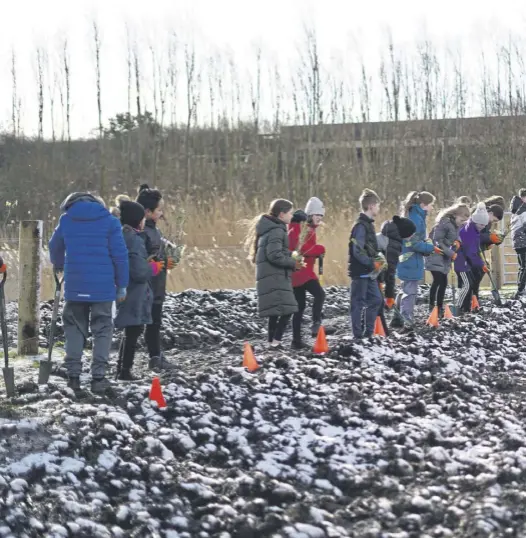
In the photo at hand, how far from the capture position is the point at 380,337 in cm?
1266

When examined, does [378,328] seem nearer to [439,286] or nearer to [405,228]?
[405,228]

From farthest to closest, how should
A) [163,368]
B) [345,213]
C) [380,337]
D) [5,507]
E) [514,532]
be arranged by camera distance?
[345,213] < [380,337] < [163,368] < [5,507] < [514,532]

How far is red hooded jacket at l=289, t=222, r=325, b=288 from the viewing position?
13.1 meters

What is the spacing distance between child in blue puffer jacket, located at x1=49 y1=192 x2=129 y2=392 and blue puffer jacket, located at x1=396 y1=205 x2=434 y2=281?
5.65 m

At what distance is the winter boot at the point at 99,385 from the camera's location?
31.4 feet

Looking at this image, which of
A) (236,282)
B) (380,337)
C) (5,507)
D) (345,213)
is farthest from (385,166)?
(5,507)

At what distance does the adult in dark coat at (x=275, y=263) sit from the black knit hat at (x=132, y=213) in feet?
5.85

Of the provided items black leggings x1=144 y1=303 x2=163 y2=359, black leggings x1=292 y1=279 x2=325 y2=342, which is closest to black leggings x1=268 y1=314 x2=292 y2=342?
black leggings x1=292 y1=279 x2=325 y2=342

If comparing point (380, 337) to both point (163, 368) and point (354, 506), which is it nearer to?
point (163, 368)

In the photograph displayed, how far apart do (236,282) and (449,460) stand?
15.9 metres

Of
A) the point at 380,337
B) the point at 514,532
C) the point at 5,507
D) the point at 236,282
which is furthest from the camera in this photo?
the point at 236,282

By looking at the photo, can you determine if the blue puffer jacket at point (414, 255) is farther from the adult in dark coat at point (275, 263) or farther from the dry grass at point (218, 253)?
the dry grass at point (218, 253)

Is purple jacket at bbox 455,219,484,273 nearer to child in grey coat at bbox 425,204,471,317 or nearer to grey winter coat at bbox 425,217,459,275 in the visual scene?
child in grey coat at bbox 425,204,471,317

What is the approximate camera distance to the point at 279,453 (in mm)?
7562
